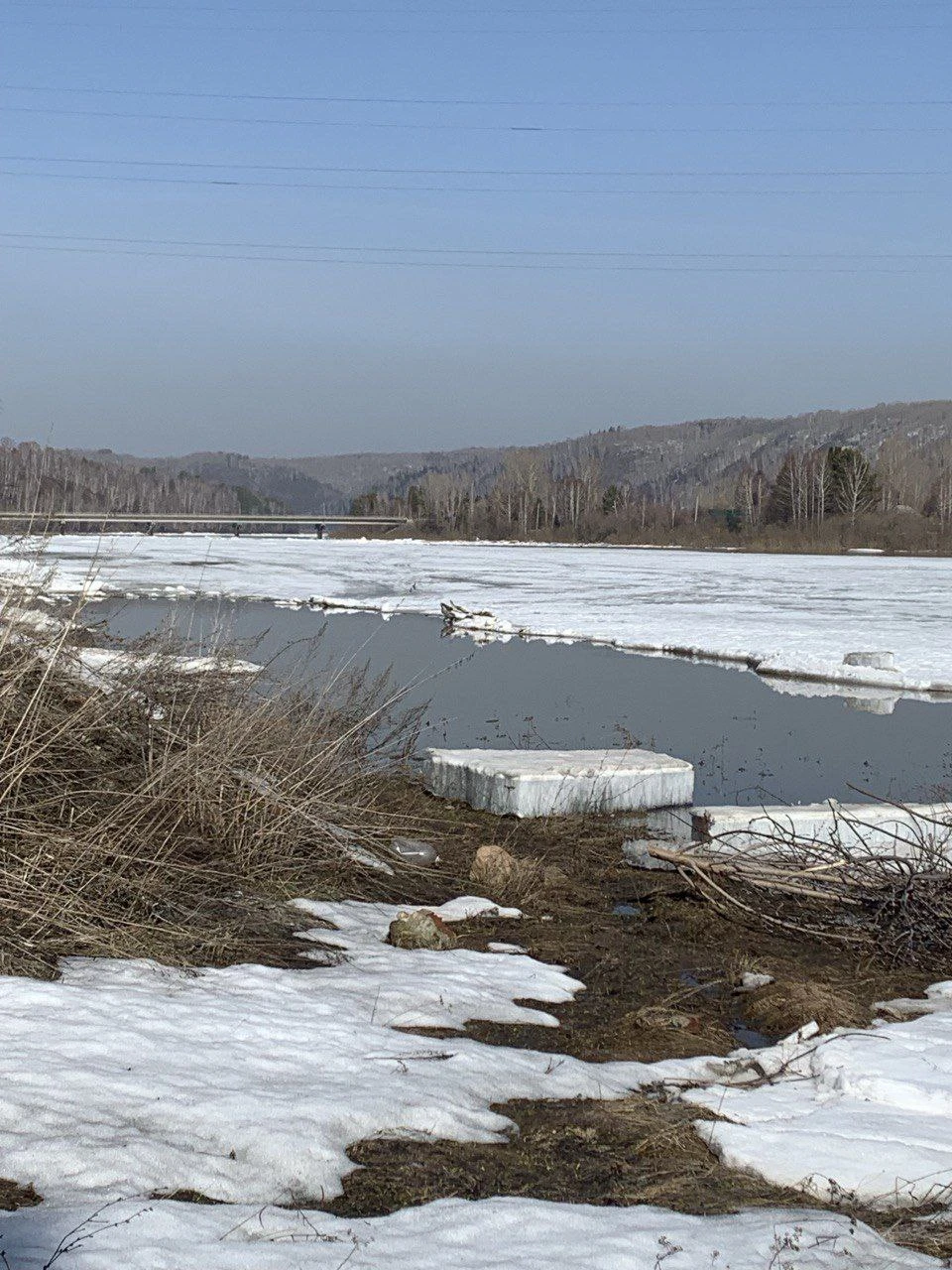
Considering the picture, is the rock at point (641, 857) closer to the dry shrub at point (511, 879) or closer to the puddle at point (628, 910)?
the puddle at point (628, 910)

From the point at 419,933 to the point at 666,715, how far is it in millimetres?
9939

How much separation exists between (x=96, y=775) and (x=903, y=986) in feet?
13.5

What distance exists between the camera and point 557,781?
31.9 ft

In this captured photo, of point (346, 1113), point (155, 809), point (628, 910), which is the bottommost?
point (628, 910)

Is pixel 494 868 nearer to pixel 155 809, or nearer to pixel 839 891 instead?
pixel 839 891

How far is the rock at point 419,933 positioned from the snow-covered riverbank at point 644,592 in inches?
88.3

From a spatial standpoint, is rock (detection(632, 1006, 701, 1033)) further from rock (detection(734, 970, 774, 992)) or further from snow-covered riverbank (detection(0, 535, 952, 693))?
Result: snow-covered riverbank (detection(0, 535, 952, 693))

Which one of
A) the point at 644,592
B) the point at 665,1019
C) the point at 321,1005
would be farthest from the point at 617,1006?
the point at 644,592

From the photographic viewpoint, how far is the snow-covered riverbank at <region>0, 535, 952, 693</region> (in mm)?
21812

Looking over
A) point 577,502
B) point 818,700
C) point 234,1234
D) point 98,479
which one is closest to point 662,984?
point 234,1234

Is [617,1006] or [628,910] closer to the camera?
[617,1006]

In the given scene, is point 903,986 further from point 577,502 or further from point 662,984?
point 577,502

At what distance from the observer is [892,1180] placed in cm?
388

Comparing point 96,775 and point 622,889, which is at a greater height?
point 96,775
